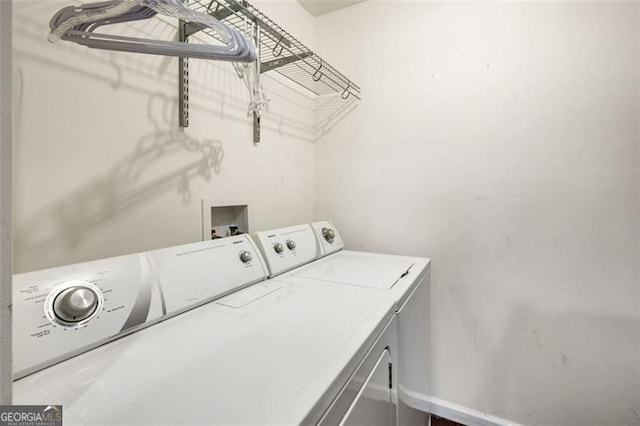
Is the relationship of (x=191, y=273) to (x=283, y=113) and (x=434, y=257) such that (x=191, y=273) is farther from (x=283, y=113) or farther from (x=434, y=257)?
(x=434, y=257)

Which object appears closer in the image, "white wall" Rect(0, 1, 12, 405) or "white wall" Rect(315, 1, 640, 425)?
"white wall" Rect(0, 1, 12, 405)

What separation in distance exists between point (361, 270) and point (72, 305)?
3.32ft

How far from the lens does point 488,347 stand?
5.01 ft

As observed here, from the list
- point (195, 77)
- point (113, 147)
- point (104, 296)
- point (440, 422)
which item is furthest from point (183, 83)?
point (440, 422)

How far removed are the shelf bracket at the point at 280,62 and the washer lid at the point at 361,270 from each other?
102cm

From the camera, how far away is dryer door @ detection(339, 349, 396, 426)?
2.13 feet

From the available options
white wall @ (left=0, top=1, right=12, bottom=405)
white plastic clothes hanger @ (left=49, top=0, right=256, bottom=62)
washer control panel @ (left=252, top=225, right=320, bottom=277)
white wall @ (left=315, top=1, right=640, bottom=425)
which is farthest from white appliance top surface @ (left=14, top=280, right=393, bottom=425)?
white wall @ (left=315, top=1, right=640, bottom=425)

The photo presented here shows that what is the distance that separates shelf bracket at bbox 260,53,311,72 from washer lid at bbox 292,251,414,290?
1.02 m

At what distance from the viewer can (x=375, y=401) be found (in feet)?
2.52

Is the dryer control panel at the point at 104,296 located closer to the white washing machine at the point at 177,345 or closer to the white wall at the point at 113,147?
the white washing machine at the point at 177,345

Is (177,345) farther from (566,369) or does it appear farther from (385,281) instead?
(566,369)

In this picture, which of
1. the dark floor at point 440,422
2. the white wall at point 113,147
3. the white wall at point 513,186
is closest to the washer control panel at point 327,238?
the white wall at point 513,186

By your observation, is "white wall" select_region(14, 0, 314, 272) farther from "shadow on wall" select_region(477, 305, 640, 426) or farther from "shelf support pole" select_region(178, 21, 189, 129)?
"shadow on wall" select_region(477, 305, 640, 426)

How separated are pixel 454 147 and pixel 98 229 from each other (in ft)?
5.39
